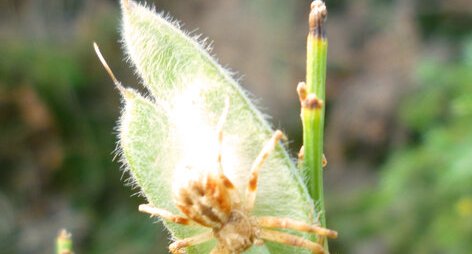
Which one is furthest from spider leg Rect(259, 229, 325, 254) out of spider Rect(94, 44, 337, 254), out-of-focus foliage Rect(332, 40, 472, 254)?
out-of-focus foliage Rect(332, 40, 472, 254)

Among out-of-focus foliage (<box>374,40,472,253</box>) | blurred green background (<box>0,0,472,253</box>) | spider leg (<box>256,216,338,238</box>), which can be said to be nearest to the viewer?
spider leg (<box>256,216,338,238</box>)

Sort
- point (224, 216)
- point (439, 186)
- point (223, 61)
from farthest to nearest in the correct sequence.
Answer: point (223, 61)
point (439, 186)
point (224, 216)

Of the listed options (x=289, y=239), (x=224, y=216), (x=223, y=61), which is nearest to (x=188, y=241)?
(x=224, y=216)

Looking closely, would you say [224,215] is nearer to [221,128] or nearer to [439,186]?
[221,128]

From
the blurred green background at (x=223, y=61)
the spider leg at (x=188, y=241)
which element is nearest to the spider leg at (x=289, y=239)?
the spider leg at (x=188, y=241)

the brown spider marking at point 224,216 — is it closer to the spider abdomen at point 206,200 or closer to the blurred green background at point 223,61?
the spider abdomen at point 206,200

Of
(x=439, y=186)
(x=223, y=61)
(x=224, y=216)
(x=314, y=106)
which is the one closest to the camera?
(x=314, y=106)

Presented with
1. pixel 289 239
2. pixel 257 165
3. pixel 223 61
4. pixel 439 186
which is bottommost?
pixel 289 239

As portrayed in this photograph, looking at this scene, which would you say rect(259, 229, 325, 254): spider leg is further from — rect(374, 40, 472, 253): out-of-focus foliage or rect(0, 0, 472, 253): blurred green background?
rect(0, 0, 472, 253): blurred green background

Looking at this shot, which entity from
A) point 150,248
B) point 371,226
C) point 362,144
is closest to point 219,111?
point 371,226
